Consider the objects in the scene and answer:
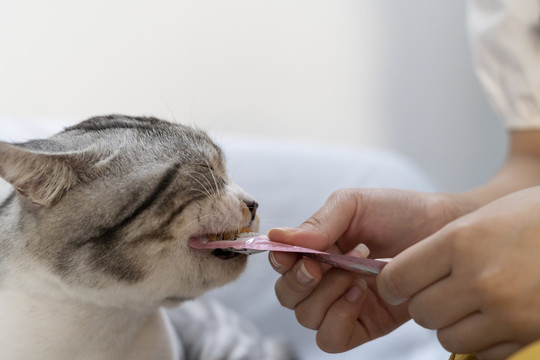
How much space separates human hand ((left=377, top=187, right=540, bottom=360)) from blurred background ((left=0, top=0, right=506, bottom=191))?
0.88 metres

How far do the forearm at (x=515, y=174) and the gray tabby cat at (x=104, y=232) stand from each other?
43 centimetres

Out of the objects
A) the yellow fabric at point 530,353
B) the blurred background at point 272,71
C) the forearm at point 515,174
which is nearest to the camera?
the yellow fabric at point 530,353

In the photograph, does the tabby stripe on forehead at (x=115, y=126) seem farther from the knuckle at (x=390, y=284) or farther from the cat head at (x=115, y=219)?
the knuckle at (x=390, y=284)

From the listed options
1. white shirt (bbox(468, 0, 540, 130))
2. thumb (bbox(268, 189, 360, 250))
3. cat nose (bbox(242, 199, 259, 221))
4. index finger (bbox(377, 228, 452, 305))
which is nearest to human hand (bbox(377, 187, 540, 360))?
index finger (bbox(377, 228, 452, 305))

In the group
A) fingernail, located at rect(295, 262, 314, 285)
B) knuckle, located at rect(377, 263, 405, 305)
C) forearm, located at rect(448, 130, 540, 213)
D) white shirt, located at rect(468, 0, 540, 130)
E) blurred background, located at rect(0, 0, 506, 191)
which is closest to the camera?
knuckle, located at rect(377, 263, 405, 305)

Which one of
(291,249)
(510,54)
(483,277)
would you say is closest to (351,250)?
(291,249)

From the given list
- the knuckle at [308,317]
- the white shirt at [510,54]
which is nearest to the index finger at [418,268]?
the knuckle at [308,317]

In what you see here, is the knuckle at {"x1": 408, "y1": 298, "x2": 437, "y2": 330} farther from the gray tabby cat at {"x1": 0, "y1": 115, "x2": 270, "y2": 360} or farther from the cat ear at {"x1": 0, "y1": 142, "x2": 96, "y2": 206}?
the cat ear at {"x1": 0, "y1": 142, "x2": 96, "y2": 206}

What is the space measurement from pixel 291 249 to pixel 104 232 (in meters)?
0.24

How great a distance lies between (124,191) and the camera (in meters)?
0.72

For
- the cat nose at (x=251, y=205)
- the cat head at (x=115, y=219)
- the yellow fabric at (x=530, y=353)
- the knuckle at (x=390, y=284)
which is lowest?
the yellow fabric at (x=530, y=353)

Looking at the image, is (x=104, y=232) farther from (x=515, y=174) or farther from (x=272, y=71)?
(x=272, y=71)

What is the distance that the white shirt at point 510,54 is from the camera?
1.17 meters

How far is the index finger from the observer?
22.9 inches
